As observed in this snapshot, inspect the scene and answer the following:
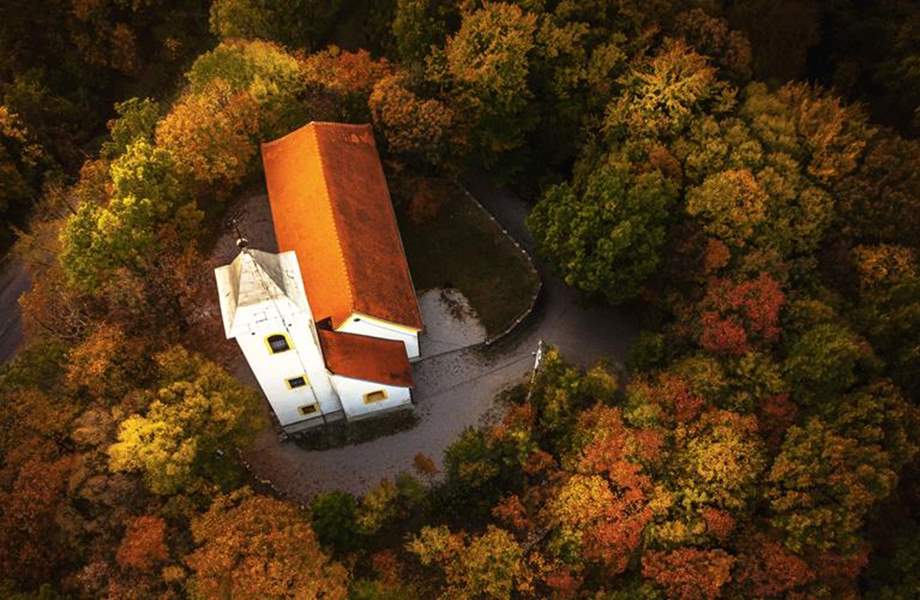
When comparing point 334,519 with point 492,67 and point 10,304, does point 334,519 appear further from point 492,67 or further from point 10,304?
point 10,304

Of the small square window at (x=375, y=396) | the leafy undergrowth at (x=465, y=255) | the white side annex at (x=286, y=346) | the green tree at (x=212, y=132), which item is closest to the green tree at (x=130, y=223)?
the green tree at (x=212, y=132)

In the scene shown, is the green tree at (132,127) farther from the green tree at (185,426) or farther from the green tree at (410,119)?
the green tree at (185,426)

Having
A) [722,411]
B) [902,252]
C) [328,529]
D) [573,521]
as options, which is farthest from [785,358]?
[328,529]

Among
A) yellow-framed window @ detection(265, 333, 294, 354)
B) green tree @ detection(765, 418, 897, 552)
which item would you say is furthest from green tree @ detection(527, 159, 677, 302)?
yellow-framed window @ detection(265, 333, 294, 354)

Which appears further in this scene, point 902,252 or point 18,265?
point 18,265

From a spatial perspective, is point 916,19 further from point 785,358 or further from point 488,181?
point 488,181

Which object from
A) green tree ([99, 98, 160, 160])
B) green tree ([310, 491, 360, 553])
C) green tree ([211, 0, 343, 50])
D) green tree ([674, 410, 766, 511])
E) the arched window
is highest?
green tree ([211, 0, 343, 50])

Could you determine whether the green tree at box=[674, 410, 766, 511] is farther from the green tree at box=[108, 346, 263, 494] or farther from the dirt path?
the dirt path
